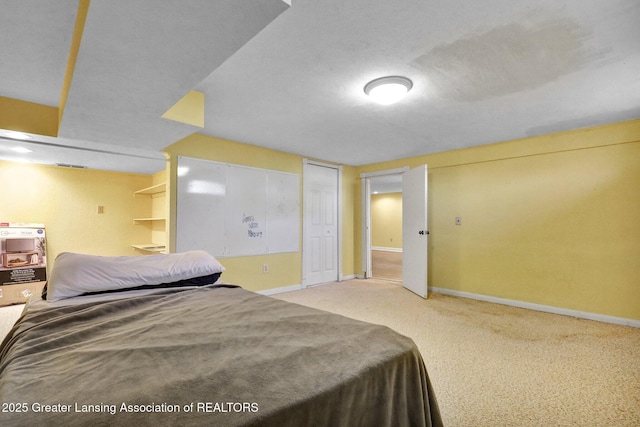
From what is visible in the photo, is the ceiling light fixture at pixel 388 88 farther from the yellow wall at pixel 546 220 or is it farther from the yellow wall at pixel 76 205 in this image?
the yellow wall at pixel 76 205

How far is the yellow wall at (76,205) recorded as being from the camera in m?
3.53

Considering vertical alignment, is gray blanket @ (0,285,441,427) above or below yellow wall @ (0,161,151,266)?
below

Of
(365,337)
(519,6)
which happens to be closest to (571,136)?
(519,6)

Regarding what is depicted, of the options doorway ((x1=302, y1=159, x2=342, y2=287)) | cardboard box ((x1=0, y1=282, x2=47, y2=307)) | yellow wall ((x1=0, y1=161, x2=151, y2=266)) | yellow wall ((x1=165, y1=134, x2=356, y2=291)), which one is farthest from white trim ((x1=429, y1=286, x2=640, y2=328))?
cardboard box ((x1=0, y1=282, x2=47, y2=307))

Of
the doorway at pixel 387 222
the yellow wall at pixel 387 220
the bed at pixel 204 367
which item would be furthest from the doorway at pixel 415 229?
the yellow wall at pixel 387 220

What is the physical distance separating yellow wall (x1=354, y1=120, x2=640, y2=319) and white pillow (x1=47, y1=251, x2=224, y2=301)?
3.68 meters

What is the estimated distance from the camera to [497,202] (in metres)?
3.86

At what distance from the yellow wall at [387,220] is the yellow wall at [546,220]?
5.11 m

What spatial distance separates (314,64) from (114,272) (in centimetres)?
195

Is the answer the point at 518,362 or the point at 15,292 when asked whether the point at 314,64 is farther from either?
the point at 15,292

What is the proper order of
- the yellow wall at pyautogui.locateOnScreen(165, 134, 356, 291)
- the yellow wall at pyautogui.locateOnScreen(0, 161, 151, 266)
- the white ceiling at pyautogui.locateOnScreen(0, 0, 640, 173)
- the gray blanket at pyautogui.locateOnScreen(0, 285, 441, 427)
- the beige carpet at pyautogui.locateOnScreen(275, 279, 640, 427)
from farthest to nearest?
the yellow wall at pyautogui.locateOnScreen(0, 161, 151, 266) → the yellow wall at pyautogui.locateOnScreen(165, 134, 356, 291) → the beige carpet at pyautogui.locateOnScreen(275, 279, 640, 427) → the white ceiling at pyautogui.locateOnScreen(0, 0, 640, 173) → the gray blanket at pyautogui.locateOnScreen(0, 285, 441, 427)

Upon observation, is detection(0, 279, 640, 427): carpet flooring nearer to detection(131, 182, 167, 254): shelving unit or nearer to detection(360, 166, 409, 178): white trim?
detection(131, 182, 167, 254): shelving unit

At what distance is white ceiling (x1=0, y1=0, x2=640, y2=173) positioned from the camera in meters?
1.32

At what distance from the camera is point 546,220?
3494mm
